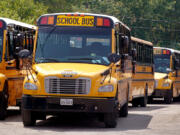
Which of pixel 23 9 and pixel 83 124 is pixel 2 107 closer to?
pixel 83 124

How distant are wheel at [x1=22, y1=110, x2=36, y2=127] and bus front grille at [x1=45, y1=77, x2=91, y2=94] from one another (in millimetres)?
736

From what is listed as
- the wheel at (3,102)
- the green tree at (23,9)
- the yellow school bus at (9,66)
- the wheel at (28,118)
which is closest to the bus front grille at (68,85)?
the wheel at (28,118)

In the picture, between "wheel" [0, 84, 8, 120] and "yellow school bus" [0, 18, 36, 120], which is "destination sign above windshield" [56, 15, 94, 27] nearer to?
"yellow school bus" [0, 18, 36, 120]

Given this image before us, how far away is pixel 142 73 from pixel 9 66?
10064mm

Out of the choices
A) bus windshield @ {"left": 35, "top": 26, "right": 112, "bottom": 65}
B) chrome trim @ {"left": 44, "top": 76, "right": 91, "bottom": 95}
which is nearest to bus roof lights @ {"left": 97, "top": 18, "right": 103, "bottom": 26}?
bus windshield @ {"left": 35, "top": 26, "right": 112, "bottom": 65}

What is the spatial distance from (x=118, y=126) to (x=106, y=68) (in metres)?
1.63

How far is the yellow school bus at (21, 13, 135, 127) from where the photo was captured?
44.8ft

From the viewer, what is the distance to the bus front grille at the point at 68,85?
44.7ft

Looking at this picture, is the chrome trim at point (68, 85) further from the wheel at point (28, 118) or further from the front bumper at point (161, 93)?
the front bumper at point (161, 93)

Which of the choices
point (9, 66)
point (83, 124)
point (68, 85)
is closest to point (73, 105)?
point (68, 85)

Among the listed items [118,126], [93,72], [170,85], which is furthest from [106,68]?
[170,85]

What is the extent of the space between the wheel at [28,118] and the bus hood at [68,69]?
0.94 meters

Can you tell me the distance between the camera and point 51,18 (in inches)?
599

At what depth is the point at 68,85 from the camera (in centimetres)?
1362
